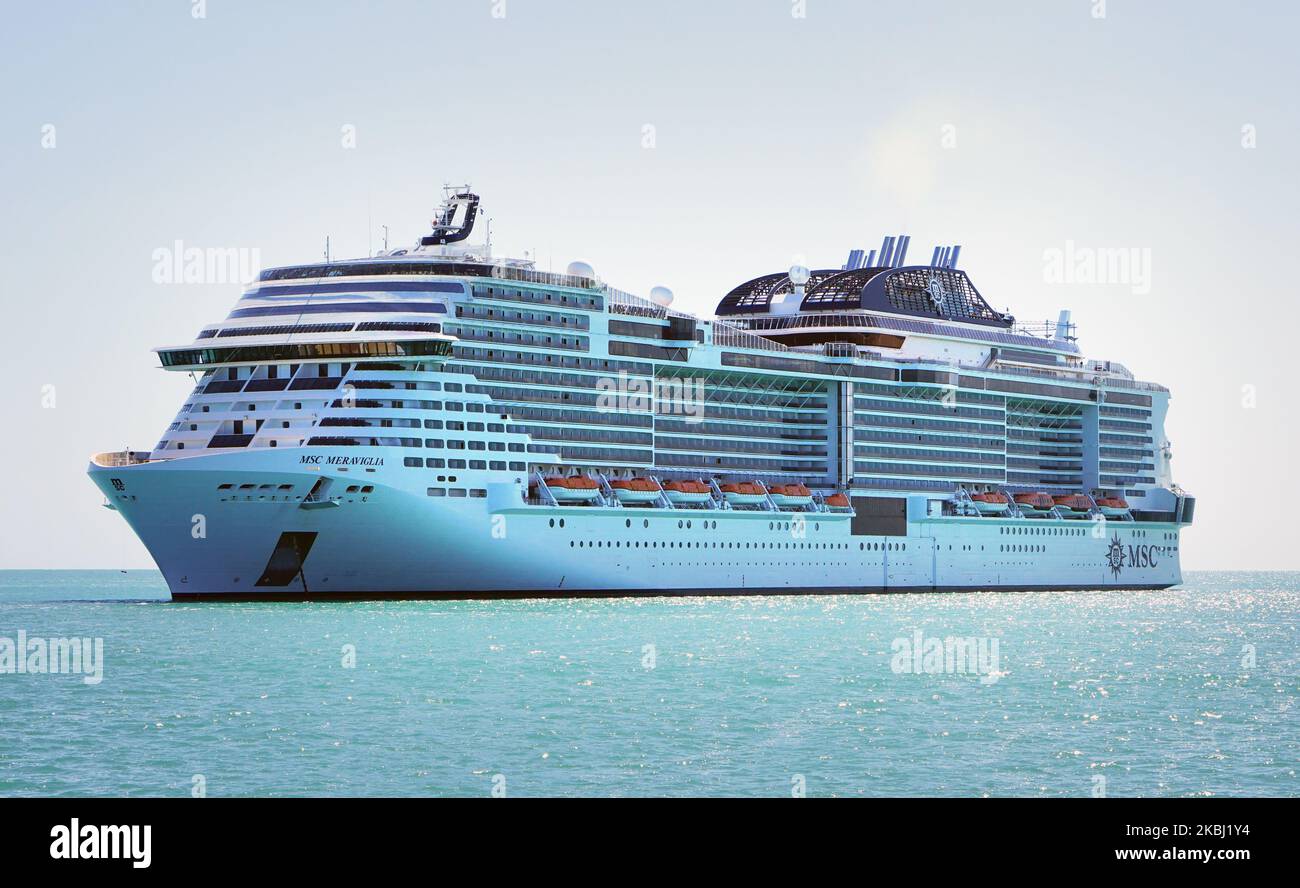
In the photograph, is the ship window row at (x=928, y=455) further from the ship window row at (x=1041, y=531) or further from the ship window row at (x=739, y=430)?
the ship window row at (x=1041, y=531)

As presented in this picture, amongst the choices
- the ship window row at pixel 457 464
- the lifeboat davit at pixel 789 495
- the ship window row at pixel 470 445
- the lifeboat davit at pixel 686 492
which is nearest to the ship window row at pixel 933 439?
the lifeboat davit at pixel 789 495

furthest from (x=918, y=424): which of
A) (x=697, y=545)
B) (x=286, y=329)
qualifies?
(x=286, y=329)

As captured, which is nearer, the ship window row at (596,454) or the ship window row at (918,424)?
the ship window row at (596,454)

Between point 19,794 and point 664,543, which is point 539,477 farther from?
point 19,794

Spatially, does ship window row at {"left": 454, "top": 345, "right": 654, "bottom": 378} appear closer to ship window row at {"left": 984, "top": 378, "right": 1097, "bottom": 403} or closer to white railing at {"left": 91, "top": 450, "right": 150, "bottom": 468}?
white railing at {"left": 91, "top": 450, "right": 150, "bottom": 468}

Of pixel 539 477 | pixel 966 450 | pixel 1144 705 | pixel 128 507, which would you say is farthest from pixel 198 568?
pixel 966 450

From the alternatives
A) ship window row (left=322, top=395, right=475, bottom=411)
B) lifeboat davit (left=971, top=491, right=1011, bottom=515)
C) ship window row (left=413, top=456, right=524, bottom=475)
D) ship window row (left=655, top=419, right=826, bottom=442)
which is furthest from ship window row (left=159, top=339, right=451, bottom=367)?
lifeboat davit (left=971, top=491, right=1011, bottom=515)
